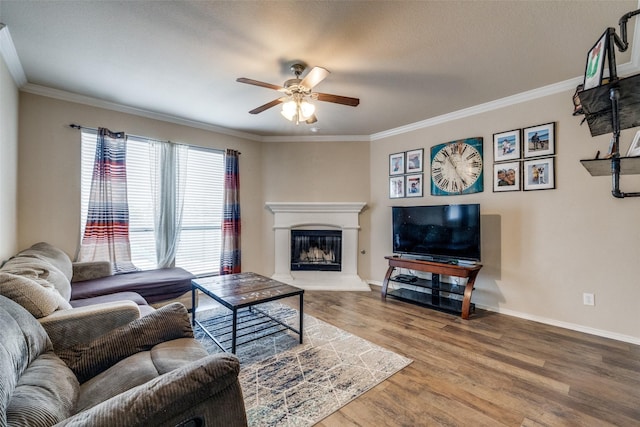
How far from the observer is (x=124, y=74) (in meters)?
2.78

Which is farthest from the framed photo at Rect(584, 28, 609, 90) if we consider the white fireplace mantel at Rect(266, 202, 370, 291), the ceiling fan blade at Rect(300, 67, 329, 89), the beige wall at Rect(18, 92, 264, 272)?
the beige wall at Rect(18, 92, 264, 272)

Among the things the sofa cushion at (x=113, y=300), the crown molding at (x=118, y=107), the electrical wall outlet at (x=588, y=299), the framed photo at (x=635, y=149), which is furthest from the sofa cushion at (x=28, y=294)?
the electrical wall outlet at (x=588, y=299)

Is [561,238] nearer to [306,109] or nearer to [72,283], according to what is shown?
[306,109]

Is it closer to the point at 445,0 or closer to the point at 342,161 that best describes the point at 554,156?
the point at 445,0

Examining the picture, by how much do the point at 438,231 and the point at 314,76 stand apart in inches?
99.4

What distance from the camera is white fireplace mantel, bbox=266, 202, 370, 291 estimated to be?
470cm

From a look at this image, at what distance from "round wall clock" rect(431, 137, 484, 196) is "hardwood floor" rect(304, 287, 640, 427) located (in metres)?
1.64

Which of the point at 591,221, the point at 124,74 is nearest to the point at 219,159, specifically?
the point at 124,74

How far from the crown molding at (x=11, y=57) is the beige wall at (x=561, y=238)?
455 cm

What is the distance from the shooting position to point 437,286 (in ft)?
11.8

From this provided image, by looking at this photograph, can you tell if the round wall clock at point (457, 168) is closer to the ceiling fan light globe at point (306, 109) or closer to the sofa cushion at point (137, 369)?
the ceiling fan light globe at point (306, 109)

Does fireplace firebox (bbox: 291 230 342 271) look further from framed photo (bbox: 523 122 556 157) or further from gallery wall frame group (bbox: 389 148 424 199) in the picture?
framed photo (bbox: 523 122 556 157)

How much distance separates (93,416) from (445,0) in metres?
2.66

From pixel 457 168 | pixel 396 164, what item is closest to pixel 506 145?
pixel 457 168
